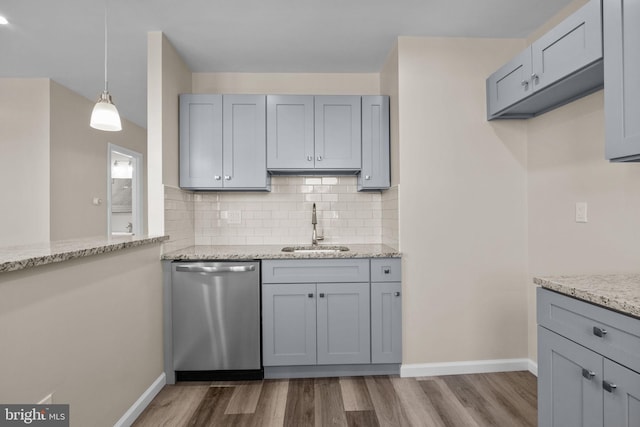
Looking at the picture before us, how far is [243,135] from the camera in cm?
276

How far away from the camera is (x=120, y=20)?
2338mm

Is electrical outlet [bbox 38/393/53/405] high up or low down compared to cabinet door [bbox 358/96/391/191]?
down

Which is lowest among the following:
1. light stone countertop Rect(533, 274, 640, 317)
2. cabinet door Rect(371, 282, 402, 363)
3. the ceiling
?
cabinet door Rect(371, 282, 402, 363)

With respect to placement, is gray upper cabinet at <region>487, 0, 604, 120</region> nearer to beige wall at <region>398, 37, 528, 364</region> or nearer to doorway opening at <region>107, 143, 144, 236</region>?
beige wall at <region>398, 37, 528, 364</region>

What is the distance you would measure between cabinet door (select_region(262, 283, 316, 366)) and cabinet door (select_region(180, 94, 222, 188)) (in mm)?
1078

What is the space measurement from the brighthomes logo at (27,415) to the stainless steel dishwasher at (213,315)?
1124 millimetres

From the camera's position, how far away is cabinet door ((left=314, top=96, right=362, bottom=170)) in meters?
2.77

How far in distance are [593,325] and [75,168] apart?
4.66 m

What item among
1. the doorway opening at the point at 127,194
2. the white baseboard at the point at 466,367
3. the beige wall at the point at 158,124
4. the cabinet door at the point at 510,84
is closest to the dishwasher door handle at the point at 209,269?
the beige wall at the point at 158,124

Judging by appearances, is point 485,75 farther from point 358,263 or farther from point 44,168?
point 44,168

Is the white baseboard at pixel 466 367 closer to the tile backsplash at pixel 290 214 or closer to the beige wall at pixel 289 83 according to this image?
the tile backsplash at pixel 290 214

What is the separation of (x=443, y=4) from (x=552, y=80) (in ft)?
2.77

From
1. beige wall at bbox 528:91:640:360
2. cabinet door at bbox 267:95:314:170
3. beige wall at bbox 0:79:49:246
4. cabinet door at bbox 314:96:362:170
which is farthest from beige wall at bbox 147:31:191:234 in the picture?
beige wall at bbox 528:91:640:360

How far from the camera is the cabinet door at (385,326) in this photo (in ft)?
8.15
